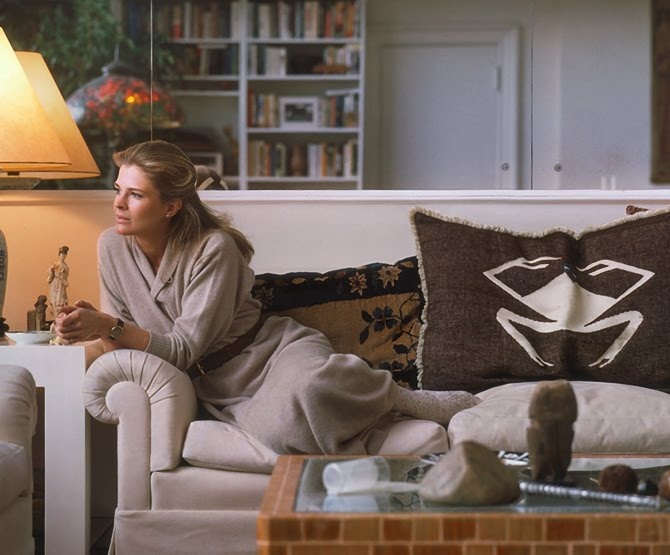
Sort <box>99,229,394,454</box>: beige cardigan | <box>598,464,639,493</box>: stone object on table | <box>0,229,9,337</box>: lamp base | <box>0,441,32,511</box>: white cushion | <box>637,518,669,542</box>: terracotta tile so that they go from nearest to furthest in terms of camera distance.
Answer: <box>637,518,669,542</box>: terracotta tile < <box>598,464,639,493</box>: stone object on table < <box>0,441,32,511</box>: white cushion < <box>99,229,394,454</box>: beige cardigan < <box>0,229,9,337</box>: lamp base

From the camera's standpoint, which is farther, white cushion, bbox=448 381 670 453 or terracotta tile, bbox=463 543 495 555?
white cushion, bbox=448 381 670 453

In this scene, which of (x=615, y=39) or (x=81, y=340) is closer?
(x=81, y=340)

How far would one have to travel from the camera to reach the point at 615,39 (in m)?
3.68

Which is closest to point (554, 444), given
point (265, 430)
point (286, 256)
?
point (265, 430)

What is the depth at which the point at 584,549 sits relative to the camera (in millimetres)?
1519

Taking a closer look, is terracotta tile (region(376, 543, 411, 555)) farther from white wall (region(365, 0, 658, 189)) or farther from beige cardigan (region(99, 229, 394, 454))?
white wall (region(365, 0, 658, 189))

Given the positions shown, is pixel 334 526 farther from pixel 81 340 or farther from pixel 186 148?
pixel 186 148

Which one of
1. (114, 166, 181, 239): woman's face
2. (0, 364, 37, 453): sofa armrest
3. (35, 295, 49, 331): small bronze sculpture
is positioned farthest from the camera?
(35, 295, 49, 331): small bronze sculpture

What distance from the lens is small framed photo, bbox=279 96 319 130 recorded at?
3.70m

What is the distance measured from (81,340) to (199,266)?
35 centimetres

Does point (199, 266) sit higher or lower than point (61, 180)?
lower

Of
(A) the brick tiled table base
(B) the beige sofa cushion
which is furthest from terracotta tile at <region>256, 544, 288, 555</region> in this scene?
(B) the beige sofa cushion

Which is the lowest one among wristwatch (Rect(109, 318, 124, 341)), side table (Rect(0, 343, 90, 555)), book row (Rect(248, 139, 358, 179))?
side table (Rect(0, 343, 90, 555))

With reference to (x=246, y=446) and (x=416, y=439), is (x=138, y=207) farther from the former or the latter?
(x=416, y=439)
